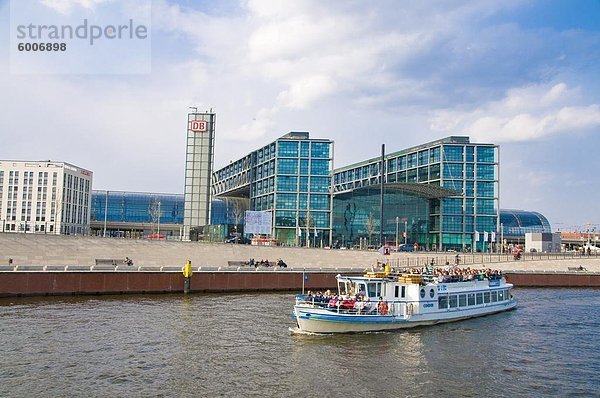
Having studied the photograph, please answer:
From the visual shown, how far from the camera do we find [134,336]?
38.6 metres

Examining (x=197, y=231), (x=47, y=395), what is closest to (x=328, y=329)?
(x=47, y=395)

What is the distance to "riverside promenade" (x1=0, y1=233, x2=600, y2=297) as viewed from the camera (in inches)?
2334

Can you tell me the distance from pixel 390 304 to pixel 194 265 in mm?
46404

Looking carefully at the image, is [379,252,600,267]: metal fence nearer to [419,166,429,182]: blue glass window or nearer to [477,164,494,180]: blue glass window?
[477,164,494,180]: blue glass window

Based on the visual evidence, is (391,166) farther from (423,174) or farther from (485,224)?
(485,224)

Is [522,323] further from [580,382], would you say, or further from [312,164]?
[312,164]

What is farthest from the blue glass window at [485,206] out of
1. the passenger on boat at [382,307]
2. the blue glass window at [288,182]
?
the passenger on boat at [382,307]

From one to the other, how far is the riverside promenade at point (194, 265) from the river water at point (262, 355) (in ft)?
22.4

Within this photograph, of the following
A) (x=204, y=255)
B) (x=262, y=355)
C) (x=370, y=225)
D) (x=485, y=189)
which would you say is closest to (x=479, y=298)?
(x=262, y=355)

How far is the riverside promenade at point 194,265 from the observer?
194 ft

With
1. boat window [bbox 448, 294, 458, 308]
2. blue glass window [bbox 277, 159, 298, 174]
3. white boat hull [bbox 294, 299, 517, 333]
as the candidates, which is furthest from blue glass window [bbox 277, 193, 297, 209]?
white boat hull [bbox 294, 299, 517, 333]

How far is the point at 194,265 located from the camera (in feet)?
280

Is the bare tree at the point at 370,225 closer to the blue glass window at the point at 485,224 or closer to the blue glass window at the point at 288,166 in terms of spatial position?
the blue glass window at the point at 288,166

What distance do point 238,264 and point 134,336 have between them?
4484 centimetres
